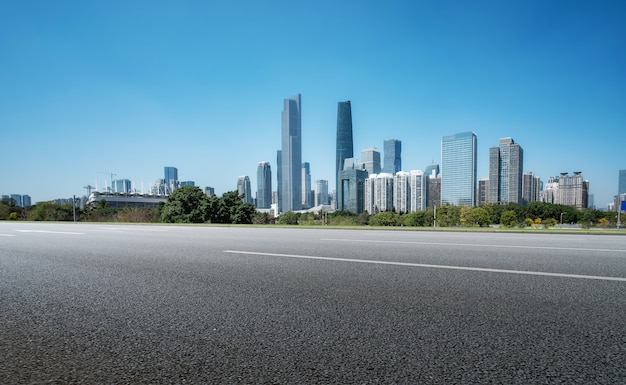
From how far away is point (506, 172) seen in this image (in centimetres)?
14738

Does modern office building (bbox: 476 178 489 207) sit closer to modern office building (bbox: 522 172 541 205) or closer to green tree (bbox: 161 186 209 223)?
modern office building (bbox: 522 172 541 205)

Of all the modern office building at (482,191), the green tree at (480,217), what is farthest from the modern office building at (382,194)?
the green tree at (480,217)

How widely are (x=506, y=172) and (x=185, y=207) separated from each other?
486 feet

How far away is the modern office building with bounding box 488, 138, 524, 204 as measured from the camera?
143 m

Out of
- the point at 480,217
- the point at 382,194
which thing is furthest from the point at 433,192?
the point at 480,217

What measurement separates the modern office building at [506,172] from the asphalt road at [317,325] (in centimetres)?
15989

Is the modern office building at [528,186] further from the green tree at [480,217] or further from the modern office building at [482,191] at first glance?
the green tree at [480,217]

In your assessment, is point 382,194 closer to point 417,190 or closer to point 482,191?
point 417,190

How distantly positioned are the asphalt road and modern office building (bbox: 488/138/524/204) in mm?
159895

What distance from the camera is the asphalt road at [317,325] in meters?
1.78

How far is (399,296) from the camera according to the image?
3.20 meters

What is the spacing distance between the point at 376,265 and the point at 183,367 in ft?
11.6

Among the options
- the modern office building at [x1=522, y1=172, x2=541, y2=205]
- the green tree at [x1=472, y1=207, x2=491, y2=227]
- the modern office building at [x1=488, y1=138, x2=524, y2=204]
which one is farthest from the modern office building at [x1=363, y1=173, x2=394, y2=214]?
the green tree at [x1=472, y1=207, x2=491, y2=227]

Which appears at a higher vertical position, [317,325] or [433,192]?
[433,192]
